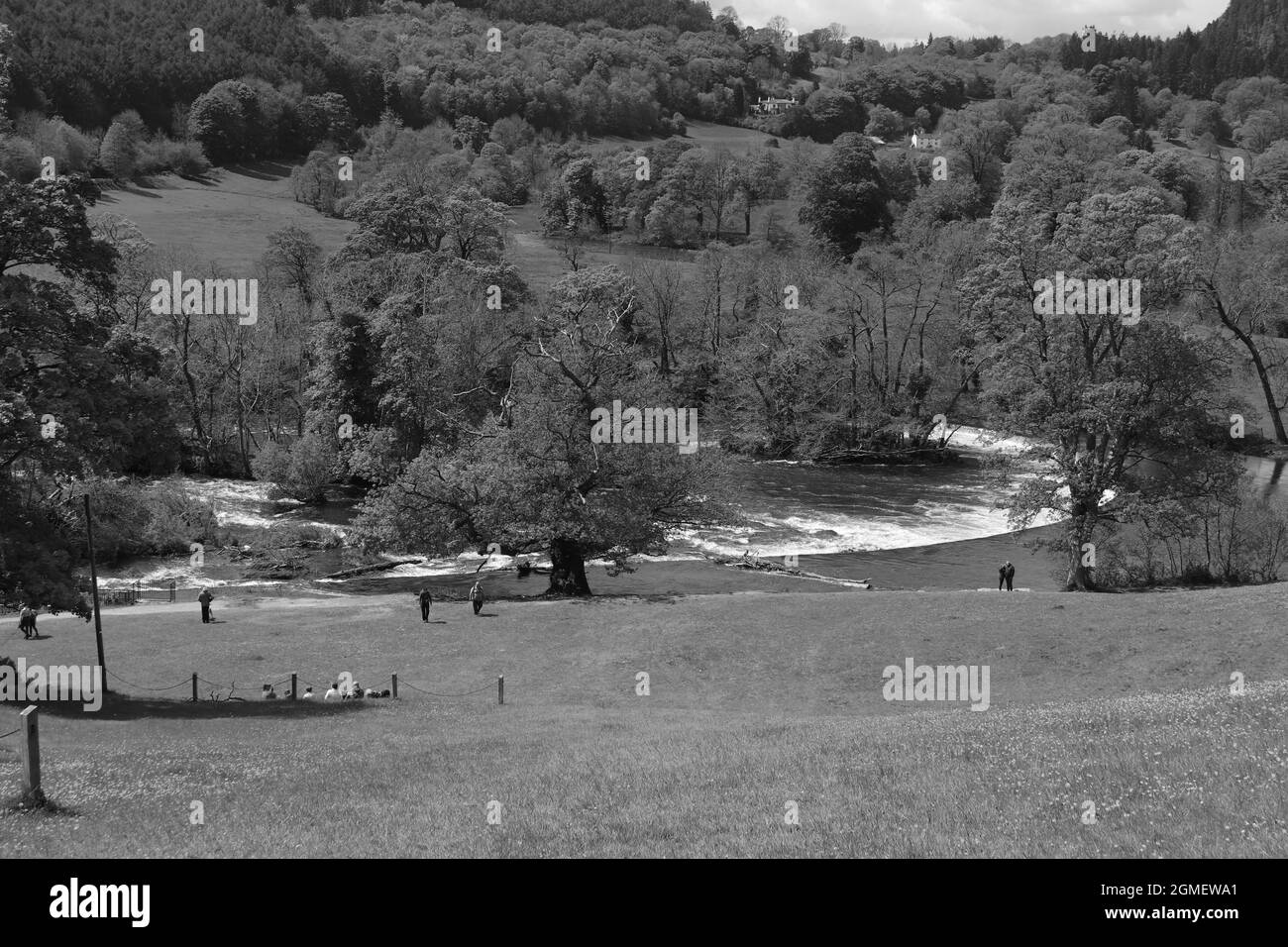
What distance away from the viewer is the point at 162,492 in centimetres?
6247

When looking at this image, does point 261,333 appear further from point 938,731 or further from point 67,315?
point 938,731

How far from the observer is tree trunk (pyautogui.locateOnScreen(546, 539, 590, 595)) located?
47969 mm

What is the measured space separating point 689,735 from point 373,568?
3708 cm

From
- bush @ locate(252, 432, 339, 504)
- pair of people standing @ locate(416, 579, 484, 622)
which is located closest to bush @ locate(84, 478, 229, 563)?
bush @ locate(252, 432, 339, 504)

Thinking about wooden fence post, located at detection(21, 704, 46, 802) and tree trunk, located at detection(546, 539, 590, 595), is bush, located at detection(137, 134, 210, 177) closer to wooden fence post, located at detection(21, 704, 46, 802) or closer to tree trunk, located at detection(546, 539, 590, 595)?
tree trunk, located at detection(546, 539, 590, 595)

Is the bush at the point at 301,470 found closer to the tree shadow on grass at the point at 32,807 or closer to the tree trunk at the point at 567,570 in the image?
the tree trunk at the point at 567,570

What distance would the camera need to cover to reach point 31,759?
16078 mm

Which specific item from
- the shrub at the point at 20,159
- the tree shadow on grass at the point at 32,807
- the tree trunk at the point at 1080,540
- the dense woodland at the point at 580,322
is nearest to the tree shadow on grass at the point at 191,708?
the dense woodland at the point at 580,322

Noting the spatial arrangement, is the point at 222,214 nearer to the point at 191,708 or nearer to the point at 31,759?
the point at 191,708

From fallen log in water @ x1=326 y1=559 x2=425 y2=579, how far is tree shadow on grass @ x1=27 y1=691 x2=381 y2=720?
81.6 ft

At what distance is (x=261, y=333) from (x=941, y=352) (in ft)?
189

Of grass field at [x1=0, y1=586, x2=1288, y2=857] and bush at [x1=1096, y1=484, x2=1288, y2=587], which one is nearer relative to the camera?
grass field at [x1=0, y1=586, x2=1288, y2=857]

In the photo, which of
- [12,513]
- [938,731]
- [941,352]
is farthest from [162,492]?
[941,352]

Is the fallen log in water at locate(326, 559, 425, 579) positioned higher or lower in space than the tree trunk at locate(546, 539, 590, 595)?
lower
